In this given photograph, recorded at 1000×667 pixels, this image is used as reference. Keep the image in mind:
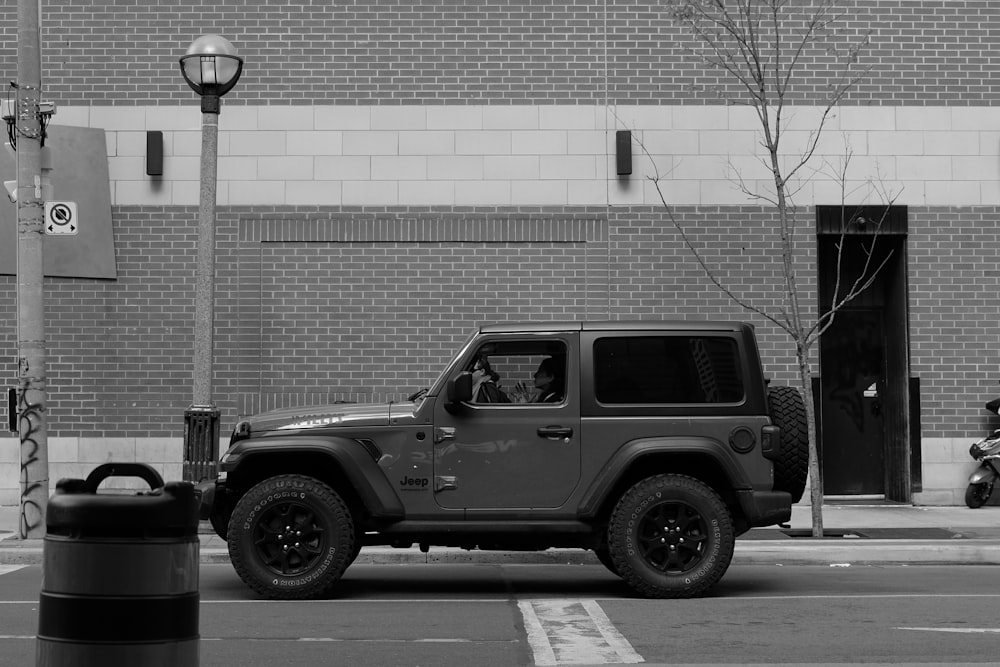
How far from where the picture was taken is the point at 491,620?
8531mm

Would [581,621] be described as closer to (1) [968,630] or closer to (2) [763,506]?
(2) [763,506]

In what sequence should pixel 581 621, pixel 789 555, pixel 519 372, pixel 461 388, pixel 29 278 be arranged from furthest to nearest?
pixel 29 278, pixel 789 555, pixel 519 372, pixel 461 388, pixel 581 621

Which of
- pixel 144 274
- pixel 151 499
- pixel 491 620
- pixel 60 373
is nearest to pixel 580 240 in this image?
pixel 144 274

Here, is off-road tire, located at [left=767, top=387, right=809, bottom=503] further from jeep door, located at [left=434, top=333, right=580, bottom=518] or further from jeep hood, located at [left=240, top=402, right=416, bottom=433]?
jeep hood, located at [left=240, top=402, right=416, bottom=433]

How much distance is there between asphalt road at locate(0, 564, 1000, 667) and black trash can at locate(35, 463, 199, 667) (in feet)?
9.94

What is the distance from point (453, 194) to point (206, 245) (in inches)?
155

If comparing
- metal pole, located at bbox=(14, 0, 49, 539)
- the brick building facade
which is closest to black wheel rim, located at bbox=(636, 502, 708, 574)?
metal pole, located at bbox=(14, 0, 49, 539)

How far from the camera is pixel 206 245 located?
498 inches

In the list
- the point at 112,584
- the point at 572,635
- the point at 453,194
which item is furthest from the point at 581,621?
the point at 453,194

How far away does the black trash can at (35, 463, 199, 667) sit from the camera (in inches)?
161

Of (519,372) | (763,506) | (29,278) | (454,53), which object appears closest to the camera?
(763,506)

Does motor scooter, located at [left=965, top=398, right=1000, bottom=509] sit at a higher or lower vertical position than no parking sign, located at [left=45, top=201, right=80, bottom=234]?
lower

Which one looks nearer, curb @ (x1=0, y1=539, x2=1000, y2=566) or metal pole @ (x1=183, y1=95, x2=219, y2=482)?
curb @ (x1=0, y1=539, x2=1000, y2=566)

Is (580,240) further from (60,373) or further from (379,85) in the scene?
(60,373)
